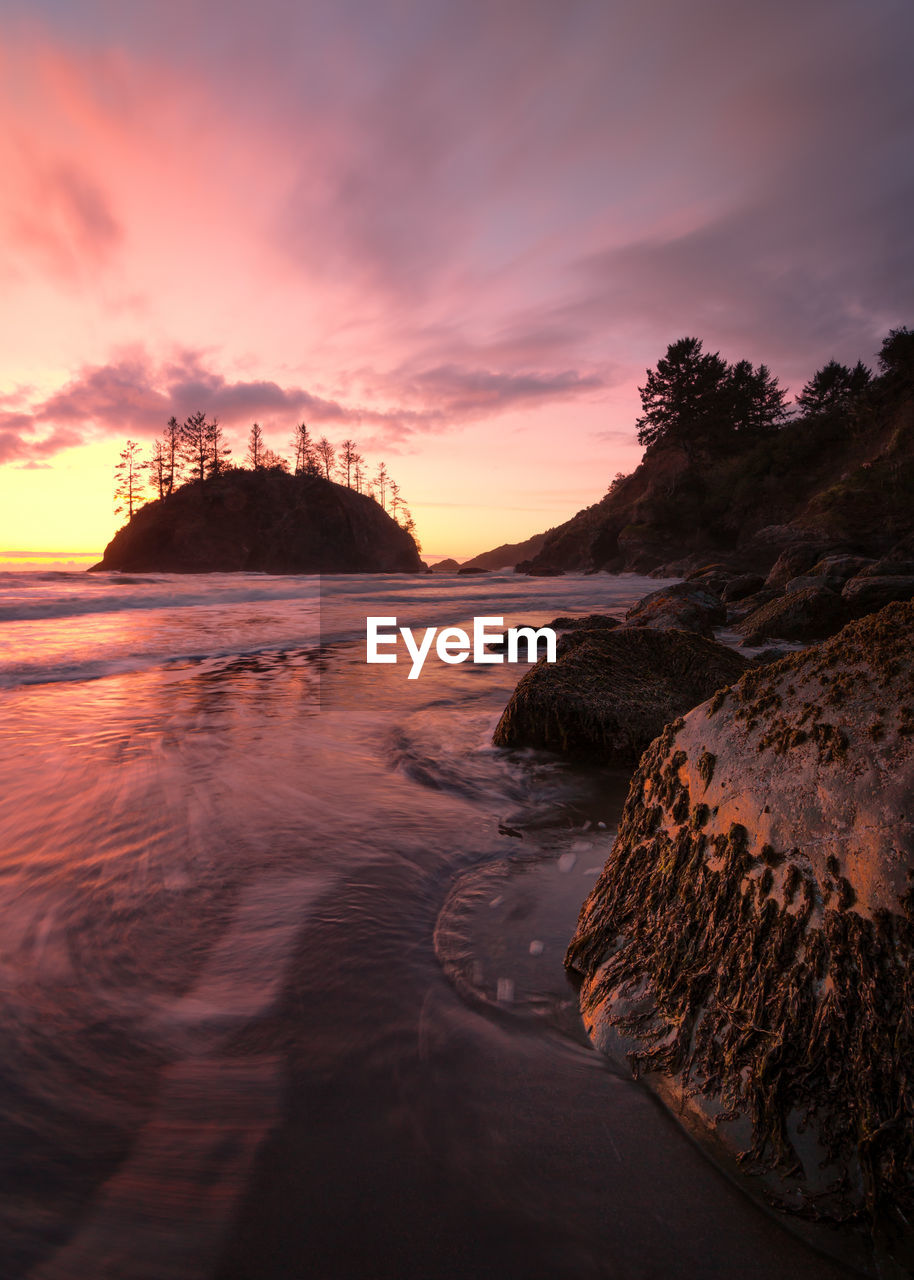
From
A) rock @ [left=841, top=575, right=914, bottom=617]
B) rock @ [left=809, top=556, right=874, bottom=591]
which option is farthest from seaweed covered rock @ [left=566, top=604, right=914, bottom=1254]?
rock @ [left=809, top=556, right=874, bottom=591]

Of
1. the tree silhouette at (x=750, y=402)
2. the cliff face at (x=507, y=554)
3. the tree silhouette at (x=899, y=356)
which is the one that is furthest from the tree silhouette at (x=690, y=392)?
the cliff face at (x=507, y=554)

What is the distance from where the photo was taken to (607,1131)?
1590mm

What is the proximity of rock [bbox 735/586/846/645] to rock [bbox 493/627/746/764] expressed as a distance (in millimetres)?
6377

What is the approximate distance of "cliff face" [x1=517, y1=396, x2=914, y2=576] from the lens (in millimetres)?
27625

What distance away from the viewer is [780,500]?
41.2 metres

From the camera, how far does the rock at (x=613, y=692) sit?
4.62m

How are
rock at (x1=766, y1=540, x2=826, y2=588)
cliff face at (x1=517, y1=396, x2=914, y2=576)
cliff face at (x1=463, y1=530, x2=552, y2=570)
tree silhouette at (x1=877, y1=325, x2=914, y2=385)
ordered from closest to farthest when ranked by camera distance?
1. rock at (x1=766, y1=540, x2=826, y2=588)
2. cliff face at (x1=517, y1=396, x2=914, y2=576)
3. tree silhouette at (x1=877, y1=325, x2=914, y2=385)
4. cliff face at (x1=463, y1=530, x2=552, y2=570)

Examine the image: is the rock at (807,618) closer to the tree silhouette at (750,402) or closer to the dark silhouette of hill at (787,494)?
the dark silhouette of hill at (787,494)

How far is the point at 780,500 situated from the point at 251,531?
149 ft

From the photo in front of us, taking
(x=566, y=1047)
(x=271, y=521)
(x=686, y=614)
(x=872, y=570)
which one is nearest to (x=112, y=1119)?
(x=566, y=1047)

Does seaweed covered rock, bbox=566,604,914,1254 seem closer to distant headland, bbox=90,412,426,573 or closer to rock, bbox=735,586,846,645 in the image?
rock, bbox=735,586,846,645

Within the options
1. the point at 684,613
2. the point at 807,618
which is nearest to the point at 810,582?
the point at 807,618

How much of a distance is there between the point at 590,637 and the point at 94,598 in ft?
66.8

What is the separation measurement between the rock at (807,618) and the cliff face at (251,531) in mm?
52734
